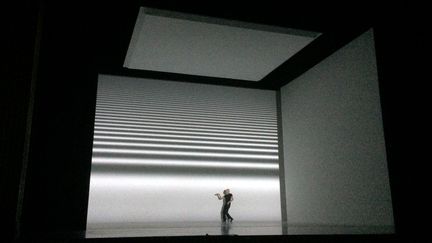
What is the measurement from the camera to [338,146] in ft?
14.4

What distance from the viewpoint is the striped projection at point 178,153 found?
15.6 ft

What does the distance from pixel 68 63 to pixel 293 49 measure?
2406 mm

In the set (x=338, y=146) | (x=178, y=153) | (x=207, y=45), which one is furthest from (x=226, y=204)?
(x=207, y=45)

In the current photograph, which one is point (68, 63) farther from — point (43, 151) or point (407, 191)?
point (407, 191)

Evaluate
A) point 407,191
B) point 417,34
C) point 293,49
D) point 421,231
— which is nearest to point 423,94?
point 417,34

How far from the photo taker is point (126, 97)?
5.10m

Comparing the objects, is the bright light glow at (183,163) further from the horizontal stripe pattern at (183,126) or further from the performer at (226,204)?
the performer at (226,204)

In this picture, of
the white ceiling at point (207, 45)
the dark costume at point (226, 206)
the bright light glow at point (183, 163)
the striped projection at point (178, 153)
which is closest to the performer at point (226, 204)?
the dark costume at point (226, 206)

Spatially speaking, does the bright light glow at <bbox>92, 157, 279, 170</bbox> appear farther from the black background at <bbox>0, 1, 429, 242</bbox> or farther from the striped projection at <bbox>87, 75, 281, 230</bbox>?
the black background at <bbox>0, 1, 429, 242</bbox>

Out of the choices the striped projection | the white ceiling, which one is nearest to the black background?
the white ceiling

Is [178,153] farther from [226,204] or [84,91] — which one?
[84,91]

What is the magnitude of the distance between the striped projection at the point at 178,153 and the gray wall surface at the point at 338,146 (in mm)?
412

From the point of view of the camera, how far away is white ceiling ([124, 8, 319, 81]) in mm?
3725

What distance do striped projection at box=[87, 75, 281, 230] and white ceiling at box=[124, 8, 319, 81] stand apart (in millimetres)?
521
